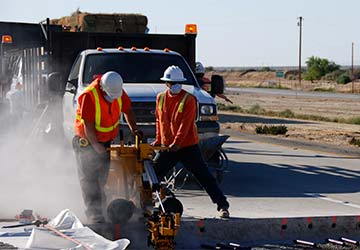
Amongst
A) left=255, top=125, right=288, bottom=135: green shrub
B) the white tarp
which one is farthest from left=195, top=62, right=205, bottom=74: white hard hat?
left=255, top=125, right=288, bottom=135: green shrub

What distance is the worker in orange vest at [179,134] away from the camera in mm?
10930

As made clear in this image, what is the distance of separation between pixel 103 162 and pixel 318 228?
2652mm

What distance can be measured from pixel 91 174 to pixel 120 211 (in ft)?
2.21

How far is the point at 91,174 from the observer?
33.6 feet

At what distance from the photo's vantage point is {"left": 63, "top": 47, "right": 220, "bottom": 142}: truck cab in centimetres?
1336

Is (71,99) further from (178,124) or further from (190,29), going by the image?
(190,29)

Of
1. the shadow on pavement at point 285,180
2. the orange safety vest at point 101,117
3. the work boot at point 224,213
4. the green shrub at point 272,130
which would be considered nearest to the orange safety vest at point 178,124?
the orange safety vest at point 101,117

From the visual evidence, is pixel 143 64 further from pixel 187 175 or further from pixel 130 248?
pixel 130 248

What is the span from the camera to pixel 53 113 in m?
15.8

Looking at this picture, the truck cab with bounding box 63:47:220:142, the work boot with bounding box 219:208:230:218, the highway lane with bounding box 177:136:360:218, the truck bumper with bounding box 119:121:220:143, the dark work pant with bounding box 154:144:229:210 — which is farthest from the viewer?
the truck cab with bounding box 63:47:220:142

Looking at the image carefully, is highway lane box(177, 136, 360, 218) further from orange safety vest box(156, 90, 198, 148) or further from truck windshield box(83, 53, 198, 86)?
truck windshield box(83, 53, 198, 86)

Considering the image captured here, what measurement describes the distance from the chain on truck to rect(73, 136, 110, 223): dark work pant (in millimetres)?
2848

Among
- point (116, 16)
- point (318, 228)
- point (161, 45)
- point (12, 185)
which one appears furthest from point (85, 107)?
point (116, 16)

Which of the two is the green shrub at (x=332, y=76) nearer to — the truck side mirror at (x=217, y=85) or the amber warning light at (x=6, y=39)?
the amber warning light at (x=6, y=39)
